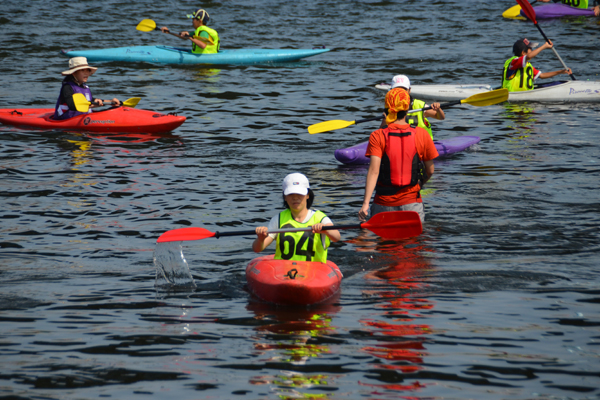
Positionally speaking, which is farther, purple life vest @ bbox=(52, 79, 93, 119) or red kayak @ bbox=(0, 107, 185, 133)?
red kayak @ bbox=(0, 107, 185, 133)

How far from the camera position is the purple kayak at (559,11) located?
995 inches

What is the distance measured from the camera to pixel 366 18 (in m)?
26.5

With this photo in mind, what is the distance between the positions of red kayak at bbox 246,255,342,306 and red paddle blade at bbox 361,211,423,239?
2.10ft

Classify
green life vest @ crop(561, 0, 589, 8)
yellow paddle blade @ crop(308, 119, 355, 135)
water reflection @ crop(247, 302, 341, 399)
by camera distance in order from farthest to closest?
green life vest @ crop(561, 0, 589, 8)
yellow paddle blade @ crop(308, 119, 355, 135)
water reflection @ crop(247, 302, 341, 399)

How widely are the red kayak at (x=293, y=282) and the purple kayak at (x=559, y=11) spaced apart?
73.1 feet

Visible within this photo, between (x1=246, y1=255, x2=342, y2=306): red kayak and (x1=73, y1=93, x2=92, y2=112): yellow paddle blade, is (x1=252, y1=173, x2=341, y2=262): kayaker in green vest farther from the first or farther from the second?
(x1=73, y1=93, x2=92, y2=112): yellow paddle blade

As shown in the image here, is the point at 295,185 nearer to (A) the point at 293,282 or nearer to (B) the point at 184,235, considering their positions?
(A) the point at 293,282

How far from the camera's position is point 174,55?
61.1 ft

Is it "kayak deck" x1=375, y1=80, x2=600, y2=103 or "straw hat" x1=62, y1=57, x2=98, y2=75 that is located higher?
"straw hat" x1=62, y1=57, x2=98, y2=75

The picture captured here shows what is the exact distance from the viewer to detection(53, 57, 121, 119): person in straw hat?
11055 millimetres

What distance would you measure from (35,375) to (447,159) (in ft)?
24.6

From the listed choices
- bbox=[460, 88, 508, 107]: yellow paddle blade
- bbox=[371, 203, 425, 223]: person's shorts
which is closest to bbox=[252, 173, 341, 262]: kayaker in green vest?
bbox=[371, 203, 425, 223]: person's shorts

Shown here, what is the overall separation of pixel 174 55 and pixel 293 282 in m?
14.3

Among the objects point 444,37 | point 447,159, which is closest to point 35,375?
point 447,159
